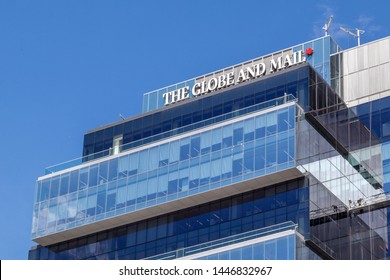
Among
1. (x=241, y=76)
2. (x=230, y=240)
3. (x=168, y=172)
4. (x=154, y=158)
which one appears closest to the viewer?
(x=230, y=240)

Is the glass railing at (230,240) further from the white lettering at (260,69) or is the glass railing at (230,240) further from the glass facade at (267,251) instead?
the white lettering at (260,69)

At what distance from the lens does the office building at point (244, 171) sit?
9894cm

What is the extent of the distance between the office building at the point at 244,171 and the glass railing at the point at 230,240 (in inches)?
5.3

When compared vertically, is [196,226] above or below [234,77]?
below

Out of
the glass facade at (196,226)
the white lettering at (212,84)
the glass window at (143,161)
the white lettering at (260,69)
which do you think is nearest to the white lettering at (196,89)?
the white lettering at (212,84)

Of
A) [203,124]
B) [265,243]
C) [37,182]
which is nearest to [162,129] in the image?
[203,124]

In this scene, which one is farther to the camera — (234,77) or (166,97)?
(166,97)

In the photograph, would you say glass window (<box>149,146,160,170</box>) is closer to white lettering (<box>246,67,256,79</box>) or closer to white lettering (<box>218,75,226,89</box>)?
white lettering (<box>218,75,226,89</box>)

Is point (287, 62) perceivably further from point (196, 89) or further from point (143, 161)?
point (143, 161)

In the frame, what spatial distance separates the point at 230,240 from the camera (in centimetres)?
9844

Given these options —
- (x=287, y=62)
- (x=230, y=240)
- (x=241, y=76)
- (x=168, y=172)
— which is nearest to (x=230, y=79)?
(x=241, y=76)

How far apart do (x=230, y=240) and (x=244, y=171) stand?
258 inches

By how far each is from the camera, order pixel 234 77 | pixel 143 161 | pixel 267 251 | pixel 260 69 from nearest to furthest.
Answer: pixel 267 251 < pixel 143 161 < pixel 260 69 < pixel 234 77

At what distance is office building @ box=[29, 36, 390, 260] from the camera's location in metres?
98.9
